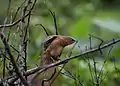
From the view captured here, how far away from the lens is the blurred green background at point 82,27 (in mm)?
1251

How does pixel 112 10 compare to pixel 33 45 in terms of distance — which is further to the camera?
pixel 112 10

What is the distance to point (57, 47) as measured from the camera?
795 millimetres

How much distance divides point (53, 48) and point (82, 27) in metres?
0.73

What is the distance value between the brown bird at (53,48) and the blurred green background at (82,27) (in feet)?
0.90

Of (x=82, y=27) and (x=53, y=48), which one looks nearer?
(x=53, y=48)

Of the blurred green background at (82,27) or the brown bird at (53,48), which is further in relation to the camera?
the blurred green background at (82,27)

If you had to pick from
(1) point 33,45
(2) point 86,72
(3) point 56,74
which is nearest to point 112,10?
(1) point 33,45

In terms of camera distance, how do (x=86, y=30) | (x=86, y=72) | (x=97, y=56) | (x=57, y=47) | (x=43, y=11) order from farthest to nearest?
(x=43, y=11) < (x=97, y=56) < (x=86, y=30) < (x=86, y=72) < (x=57, y=47)

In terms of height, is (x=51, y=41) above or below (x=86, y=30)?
above

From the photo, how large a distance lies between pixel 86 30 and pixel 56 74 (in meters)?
0.70

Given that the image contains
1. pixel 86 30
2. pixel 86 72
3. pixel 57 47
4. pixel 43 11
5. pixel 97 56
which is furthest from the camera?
pixel 43 11

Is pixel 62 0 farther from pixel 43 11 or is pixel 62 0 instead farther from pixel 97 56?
pixel 97 56

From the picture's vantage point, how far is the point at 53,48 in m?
0.80

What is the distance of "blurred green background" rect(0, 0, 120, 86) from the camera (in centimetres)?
125
